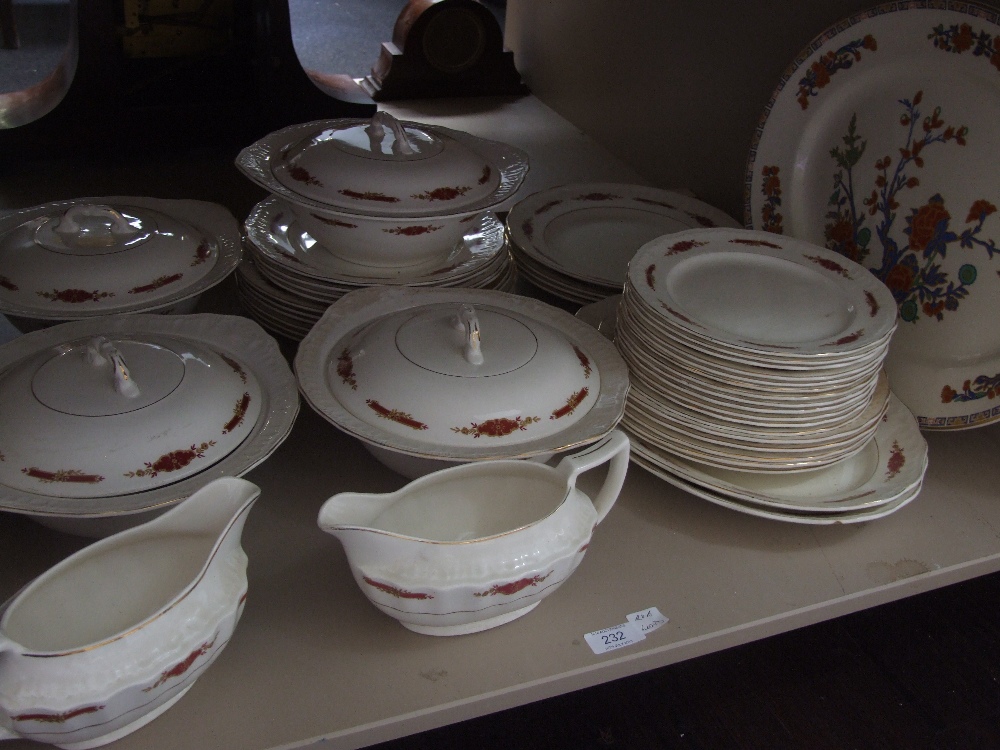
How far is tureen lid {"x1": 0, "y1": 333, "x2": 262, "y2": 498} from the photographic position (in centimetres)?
54

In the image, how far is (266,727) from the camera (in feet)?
1.67

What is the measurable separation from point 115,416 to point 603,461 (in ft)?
1.07

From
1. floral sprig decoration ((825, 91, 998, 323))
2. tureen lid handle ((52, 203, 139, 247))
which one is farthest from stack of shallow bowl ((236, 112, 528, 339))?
floral sprig decoration ((825, 91, 998, 323))

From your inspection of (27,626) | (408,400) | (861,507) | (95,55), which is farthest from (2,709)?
(95,55)

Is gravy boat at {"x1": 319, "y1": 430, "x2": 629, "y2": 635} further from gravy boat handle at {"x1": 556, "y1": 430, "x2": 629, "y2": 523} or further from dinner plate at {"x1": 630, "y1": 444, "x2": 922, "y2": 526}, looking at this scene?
dinner plate at {"x1": 630, "y1": 444, "x2": 922, "y2": 526}

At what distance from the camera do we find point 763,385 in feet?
2.14

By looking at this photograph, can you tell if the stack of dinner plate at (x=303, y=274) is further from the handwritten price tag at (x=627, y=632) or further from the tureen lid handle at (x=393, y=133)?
the handwritten price tag at (x=627, y=632)

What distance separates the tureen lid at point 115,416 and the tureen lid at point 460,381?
2.5 inches

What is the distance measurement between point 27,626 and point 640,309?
476 mm

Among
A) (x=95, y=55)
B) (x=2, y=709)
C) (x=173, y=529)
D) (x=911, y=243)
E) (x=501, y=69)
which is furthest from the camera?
A: (x=501, y=69)

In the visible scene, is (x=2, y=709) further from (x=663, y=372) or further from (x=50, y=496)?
(x=663, y=372)

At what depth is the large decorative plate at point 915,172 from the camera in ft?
2.46

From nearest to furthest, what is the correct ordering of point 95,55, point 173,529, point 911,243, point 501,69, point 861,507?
point 173,529 < point 861,507 < point 911,243 < point 95,55 < point 501,69

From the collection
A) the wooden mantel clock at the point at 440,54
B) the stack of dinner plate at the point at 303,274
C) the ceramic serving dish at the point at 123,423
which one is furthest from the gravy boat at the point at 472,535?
the wooden mantel clock at the point at 440,54
